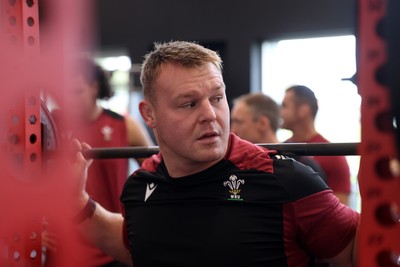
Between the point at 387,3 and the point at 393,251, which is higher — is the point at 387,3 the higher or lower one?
the higher one

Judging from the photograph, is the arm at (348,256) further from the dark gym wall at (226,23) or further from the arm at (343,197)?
the dark gym wall at (226,23)

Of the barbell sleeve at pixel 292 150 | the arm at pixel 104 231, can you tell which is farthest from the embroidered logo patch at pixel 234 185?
the arm at pixel 104 231

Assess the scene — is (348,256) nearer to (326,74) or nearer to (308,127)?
(308,127)

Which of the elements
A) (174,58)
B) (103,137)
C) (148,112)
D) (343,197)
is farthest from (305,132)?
(174,58)

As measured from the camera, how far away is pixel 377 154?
2.38 ft

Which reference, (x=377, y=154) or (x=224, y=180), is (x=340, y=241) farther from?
(x=377, y=154)

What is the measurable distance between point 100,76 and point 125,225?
1.60 meters

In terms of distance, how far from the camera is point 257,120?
3385mm

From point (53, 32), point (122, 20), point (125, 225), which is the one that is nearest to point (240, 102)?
point (125, 225)

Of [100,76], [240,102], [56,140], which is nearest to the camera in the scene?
[56,140]

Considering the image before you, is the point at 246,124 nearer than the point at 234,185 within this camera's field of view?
No

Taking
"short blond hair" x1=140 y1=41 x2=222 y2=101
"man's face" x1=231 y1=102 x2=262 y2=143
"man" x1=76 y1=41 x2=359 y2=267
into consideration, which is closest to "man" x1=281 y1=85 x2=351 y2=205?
"man's face" x1=231 y1=102 x2=262 y2=143

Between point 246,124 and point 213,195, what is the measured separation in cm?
188

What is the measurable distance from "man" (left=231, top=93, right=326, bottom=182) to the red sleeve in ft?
6.33
